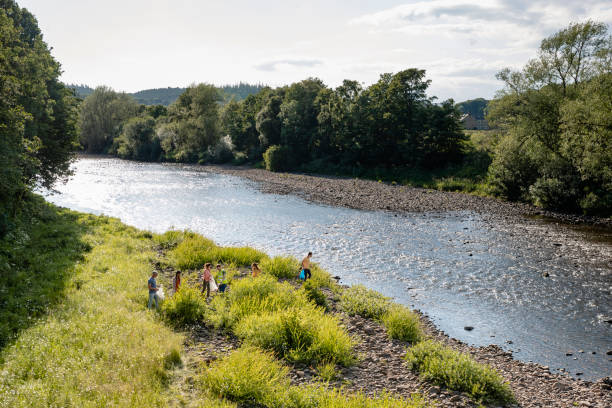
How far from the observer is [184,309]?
13773 millimetres

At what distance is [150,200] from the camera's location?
45594 mm

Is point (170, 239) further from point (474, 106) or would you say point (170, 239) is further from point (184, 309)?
point (474, 106)

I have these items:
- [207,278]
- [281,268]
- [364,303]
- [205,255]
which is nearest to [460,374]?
[364,303]

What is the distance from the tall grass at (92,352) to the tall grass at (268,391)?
53.0 inches

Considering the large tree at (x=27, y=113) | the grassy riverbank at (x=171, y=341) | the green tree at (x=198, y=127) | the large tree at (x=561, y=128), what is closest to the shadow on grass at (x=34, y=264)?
the grassy riverbank at (x=171, y=341)

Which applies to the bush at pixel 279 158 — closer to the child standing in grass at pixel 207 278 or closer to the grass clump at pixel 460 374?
the child standing in grass at pixel 207 278

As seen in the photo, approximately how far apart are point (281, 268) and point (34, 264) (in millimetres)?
12227

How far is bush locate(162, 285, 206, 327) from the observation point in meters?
13.6

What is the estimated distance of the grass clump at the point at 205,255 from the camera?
21531mm

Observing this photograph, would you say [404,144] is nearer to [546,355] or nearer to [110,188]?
[110,188]

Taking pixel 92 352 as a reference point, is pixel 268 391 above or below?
below

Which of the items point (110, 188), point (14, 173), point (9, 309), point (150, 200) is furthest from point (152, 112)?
point (9, 309)

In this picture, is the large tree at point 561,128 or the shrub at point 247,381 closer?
the shrub at point 247,381

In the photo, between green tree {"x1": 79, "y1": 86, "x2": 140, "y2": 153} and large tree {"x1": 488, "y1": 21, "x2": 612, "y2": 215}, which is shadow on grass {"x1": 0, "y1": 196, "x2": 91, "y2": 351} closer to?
large tree {"x1": 488, "y1": 21, "x2": 612, "y2": 215}
